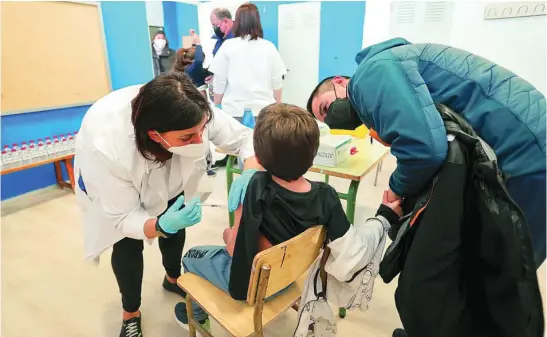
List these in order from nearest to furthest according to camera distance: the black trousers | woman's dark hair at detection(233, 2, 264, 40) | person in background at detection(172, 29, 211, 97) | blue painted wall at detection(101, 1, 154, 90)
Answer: the black trousers → woman's dark hair at detection(233, 2, 264, 40) → person in background at detection(172, 29, 211, 97) → blue painted wall at detection(101, 1, 154, 90)

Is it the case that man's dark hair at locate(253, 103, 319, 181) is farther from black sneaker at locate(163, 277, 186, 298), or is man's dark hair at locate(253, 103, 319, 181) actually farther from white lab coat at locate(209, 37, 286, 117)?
white lab coat at locate(209, 37, 286, 117)

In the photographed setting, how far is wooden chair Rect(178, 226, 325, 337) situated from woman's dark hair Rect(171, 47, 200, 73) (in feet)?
4.41

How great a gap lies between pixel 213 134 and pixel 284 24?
327cm

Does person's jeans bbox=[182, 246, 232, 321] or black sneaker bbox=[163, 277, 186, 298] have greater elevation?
person's jeans bbox=[182, 246, 232, 321]

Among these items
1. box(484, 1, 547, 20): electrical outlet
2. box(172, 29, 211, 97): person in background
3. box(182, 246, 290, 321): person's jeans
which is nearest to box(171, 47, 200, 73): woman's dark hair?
box(172, 29, 211, 97): person in background

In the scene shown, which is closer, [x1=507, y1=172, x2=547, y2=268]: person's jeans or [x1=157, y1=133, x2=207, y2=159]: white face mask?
[x1=507, y1=172, x2=547, y2=268]: person's jeans

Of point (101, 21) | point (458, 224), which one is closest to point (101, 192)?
point (458, 224)

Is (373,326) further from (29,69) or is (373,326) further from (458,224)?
(29,69)

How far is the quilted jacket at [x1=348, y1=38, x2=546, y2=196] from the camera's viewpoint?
762 millimetres

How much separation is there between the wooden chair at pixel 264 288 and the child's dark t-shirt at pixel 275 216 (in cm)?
5

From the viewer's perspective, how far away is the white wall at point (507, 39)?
103 inches

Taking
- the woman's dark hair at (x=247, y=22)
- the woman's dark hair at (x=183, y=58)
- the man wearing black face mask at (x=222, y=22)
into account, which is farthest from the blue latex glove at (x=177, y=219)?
the man wearing black face mask at (x=222, y=22)

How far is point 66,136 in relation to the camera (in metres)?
2.97

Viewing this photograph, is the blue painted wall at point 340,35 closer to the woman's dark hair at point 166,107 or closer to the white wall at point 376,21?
the white wall at point 376,21
